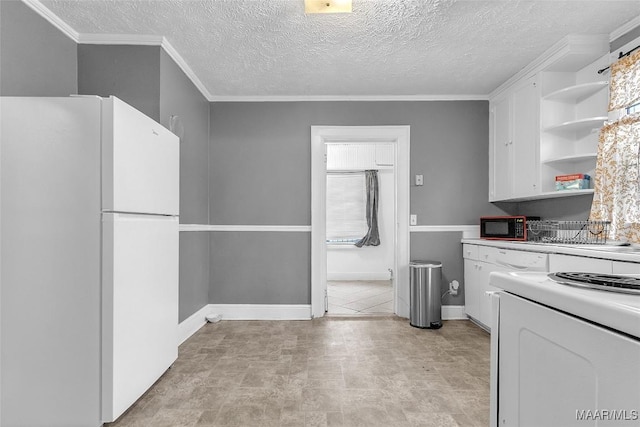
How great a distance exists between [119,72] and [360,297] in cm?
382

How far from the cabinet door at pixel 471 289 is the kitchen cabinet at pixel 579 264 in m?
1.02

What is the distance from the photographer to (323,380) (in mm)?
2193

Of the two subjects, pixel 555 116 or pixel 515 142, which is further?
pixel 515 142

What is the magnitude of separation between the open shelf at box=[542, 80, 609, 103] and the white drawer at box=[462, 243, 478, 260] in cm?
150

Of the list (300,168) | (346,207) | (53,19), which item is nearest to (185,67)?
(53,19)

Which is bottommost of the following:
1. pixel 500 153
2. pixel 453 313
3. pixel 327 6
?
pixel 453 313

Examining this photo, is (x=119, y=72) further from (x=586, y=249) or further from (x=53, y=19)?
(x=586, y=249)

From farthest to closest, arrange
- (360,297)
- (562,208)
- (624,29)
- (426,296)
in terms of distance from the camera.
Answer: (360,297) < (426,296) < (562,208) < (624,29)

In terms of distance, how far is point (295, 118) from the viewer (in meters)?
3.68

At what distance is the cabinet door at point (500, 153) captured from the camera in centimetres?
329

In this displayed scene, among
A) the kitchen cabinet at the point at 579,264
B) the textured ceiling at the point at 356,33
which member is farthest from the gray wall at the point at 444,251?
the textured ceiling at the point at 356,33

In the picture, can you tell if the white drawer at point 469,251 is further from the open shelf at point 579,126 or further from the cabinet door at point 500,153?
the open shelf at point 579,126

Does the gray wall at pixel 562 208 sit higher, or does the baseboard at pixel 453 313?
the gray wall at pixel 562 208

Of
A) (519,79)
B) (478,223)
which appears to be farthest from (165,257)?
(519,79)
